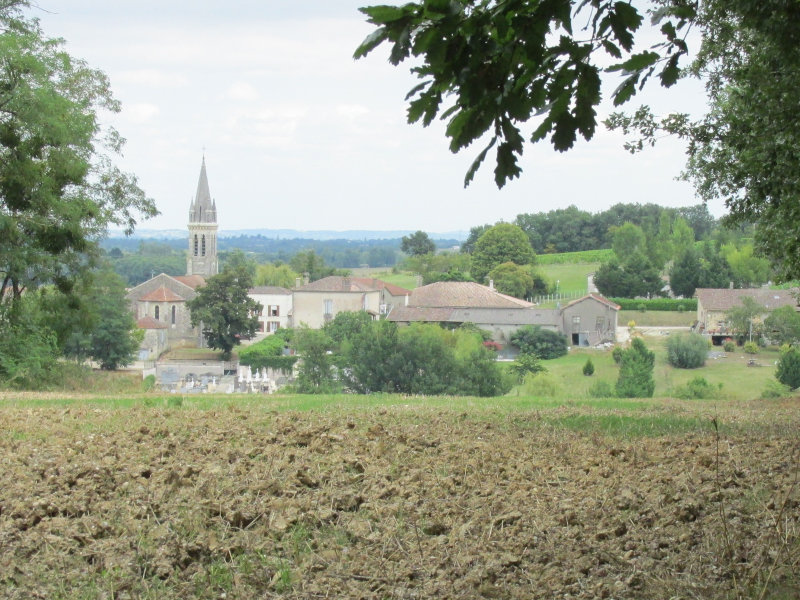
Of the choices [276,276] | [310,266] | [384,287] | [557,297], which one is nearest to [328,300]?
[384,287]

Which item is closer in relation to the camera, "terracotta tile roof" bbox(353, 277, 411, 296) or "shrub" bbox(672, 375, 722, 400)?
"shrub" bbox(672, 375, 722, 400)

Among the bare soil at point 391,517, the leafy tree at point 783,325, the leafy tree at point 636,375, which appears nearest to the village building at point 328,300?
the leafy tree at point 636,375

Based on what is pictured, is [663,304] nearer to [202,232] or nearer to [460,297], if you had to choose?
[460,297]

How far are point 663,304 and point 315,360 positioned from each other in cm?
5138

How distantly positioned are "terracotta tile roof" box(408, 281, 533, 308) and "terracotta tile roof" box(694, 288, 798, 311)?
1824 cm

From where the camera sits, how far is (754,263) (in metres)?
94.9

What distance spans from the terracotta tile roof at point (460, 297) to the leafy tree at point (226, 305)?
19537 mm

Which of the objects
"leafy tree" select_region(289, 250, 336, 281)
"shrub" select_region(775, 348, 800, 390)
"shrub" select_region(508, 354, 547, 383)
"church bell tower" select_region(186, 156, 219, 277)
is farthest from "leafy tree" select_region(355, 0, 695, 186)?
"church bell tower" select_region(186, 156, 219, 277)

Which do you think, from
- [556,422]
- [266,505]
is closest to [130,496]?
[266,505]

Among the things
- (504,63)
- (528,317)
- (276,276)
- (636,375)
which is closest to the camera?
(504,63)

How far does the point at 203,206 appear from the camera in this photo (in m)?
142

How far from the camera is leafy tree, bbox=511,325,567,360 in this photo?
77.0 metres

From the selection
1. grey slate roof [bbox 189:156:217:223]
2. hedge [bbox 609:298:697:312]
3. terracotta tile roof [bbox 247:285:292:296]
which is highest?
grey slate roof [bbox 189:156:217:223]

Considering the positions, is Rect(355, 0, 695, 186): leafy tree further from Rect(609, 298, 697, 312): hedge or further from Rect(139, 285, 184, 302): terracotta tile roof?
Rect(139, 285, 184, 302): terracotta tile roof
